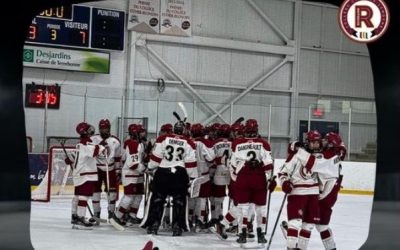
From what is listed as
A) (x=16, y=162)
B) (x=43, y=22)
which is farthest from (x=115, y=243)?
(x=43, y=22)

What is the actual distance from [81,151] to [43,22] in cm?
746

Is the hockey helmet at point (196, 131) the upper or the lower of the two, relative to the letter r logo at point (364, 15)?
lower

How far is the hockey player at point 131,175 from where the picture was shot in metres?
7.55

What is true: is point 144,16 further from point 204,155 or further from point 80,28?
point 204,155

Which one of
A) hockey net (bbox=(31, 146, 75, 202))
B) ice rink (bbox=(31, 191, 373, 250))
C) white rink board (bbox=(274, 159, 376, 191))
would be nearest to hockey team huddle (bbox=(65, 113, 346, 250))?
ice rink (bbox=(31, 191, 373, 250))

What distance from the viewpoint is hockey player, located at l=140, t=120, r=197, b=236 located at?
6953 mm

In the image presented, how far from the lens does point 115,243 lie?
6445 mm

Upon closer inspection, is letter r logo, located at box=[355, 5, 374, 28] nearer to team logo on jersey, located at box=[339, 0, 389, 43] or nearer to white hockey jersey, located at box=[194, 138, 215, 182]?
team logo on jersey, located at box=[339, 0, 389, 43]

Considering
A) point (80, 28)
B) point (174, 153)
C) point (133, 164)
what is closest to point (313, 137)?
point (174, 153)

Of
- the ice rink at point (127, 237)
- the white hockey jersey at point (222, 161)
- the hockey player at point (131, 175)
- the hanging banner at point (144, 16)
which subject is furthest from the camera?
the hanging banner at point (144, 16)

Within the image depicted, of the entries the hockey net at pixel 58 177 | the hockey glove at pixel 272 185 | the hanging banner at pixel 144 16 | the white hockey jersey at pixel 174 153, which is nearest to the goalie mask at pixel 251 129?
the hockey glove at pixel 272 185

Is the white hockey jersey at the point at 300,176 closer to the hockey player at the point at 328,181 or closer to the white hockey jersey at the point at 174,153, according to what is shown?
the hockey player at the point at 328,181

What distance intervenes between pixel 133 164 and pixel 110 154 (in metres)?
0.39

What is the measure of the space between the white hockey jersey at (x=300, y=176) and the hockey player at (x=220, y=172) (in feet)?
5.99
